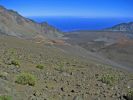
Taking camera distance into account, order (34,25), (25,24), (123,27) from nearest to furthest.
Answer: (25,24), (34,25), (123,27)

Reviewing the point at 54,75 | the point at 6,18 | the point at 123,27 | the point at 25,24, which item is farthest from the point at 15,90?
the point at 123,27

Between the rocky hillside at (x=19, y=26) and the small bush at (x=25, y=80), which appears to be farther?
the rocky hillside at (x=19, y=26)

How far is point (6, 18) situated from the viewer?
309ft

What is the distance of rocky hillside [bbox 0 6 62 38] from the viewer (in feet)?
283

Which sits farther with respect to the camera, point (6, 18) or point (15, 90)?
point (6, 18)

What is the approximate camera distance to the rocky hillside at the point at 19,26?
86356 mm

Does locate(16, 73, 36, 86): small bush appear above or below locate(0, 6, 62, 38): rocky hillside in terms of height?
below

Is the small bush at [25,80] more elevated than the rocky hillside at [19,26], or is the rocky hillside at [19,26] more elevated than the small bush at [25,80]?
the rocky hillside at [19,26]

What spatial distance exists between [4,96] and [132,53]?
64.0 meters

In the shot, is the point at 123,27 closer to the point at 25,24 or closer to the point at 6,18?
the point at 25,24

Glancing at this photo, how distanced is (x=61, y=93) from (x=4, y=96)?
334cm

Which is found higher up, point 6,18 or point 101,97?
point 6,18

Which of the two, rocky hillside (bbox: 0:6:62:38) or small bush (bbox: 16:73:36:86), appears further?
rocky hillside (bbox: 0:6:62:38)

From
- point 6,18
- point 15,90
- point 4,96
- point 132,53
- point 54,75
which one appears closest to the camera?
point 4,96
